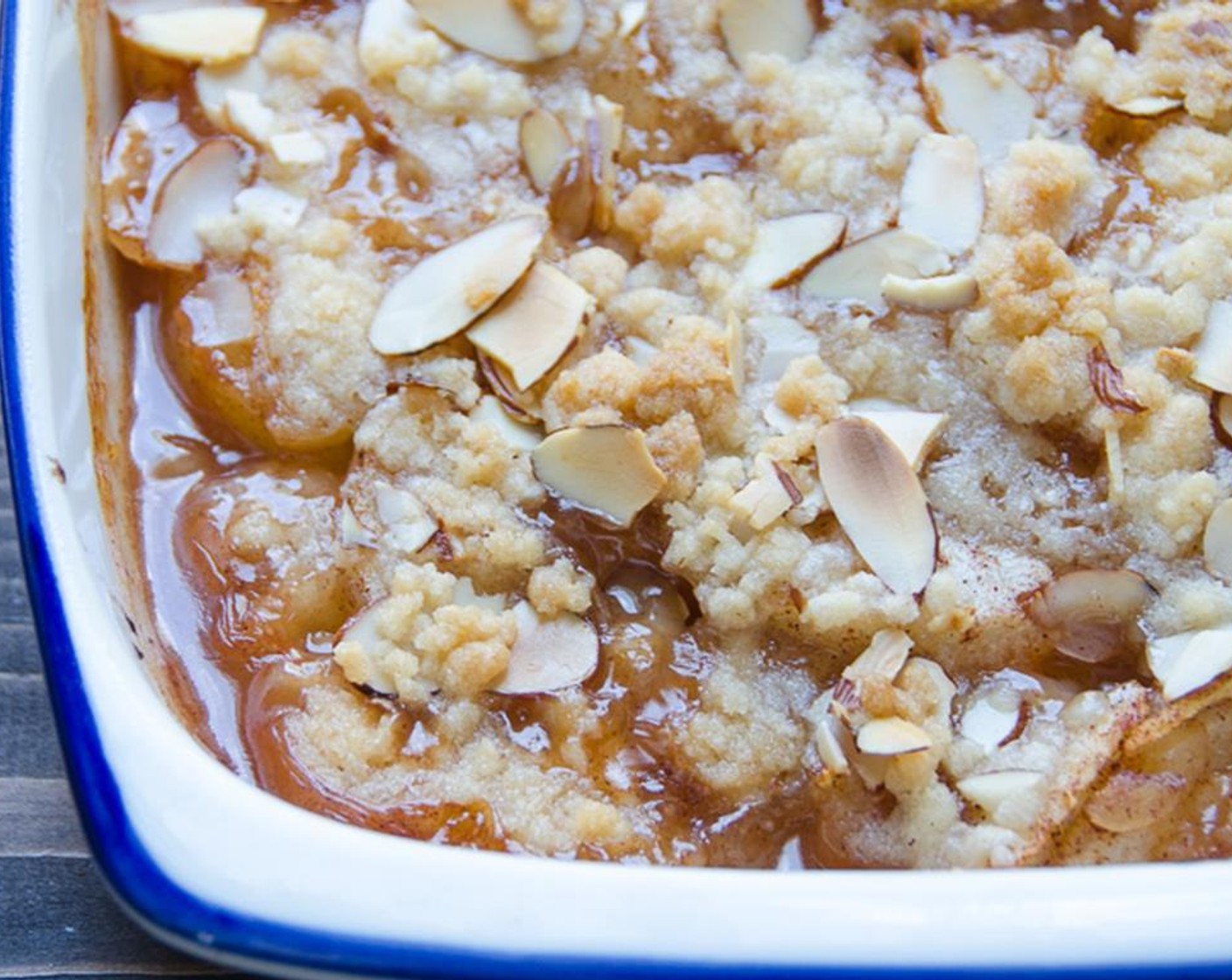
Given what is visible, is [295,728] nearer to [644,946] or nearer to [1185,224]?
[644,946]

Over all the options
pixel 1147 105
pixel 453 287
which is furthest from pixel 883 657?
pixel 1147 105

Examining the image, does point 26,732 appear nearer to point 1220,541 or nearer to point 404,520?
point 404,520

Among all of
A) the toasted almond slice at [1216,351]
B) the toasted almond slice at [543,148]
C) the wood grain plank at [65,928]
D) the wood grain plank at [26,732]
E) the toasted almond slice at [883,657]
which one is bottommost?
the wood grain plank at [65,928]

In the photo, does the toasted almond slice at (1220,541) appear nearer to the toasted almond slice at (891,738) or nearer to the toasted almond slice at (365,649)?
the toasted almond slice at (891,738)

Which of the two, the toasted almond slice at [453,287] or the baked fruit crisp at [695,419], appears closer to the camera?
the baked fruit crisp at [695,419]

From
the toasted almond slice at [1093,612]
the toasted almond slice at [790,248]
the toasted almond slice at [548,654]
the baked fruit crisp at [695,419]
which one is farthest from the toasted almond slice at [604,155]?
the toasted almond slice at [1093,612]

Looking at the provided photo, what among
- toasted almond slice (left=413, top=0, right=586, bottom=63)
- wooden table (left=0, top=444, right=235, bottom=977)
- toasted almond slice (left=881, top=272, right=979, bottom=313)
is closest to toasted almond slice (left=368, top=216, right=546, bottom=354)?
toasted almond slice (left=413, top=0, right=586, bottom=63)
